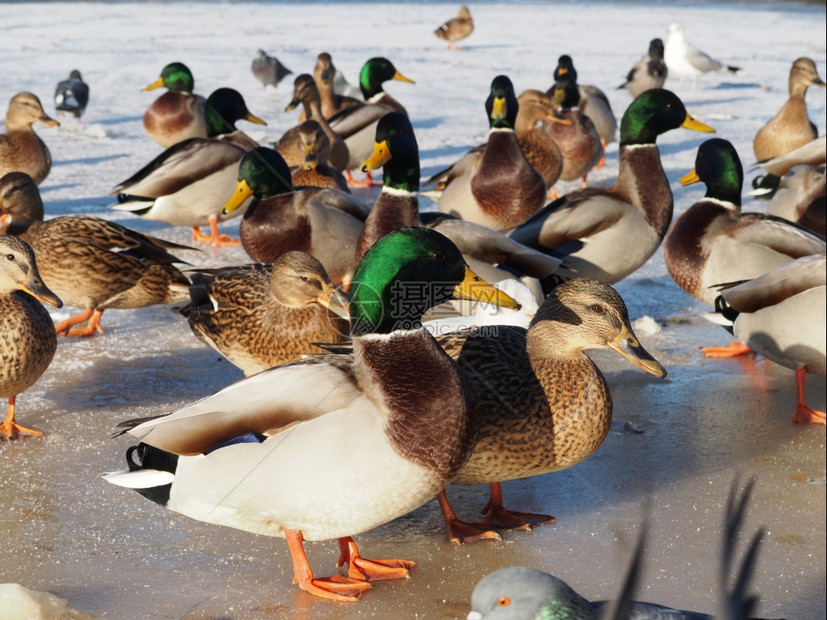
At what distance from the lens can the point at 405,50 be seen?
1453 cm

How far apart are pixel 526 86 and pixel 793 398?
7.79 metres

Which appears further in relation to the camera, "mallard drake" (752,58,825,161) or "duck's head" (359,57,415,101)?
"duck's head" (359,57,415,101)

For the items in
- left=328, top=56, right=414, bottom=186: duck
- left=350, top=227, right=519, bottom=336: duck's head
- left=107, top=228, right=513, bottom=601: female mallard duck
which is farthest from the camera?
left=328, top=56, right=414, bottom=186: duck

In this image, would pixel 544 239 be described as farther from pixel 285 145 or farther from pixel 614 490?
pixel 285 145

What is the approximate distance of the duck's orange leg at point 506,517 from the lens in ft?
9.28

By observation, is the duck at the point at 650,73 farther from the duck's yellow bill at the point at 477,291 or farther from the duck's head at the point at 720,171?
the duck's yellow bill at the point at 477,291

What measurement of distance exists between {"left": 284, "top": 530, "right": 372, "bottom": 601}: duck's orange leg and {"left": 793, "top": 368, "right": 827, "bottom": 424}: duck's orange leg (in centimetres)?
181

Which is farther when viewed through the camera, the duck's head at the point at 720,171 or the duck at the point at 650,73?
the duck at the point at 650,73

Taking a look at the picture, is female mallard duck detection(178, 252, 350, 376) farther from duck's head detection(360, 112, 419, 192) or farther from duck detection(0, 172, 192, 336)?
duck's head detection(360, 112, 419, 192)

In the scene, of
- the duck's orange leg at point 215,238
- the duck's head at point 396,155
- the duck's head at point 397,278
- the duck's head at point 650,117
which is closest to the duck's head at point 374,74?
the duck's orange leg at point 215,238

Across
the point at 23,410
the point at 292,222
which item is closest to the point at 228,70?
the point at 292,222

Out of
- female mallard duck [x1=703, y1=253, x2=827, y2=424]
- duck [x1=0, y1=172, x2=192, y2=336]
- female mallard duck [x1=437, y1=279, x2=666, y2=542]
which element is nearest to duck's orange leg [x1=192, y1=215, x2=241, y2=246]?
duck [x1=0, y1=172, x2=192, y2=336]

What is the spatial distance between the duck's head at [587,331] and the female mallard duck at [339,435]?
42 centimetres

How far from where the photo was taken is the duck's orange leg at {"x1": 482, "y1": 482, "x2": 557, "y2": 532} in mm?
2827
